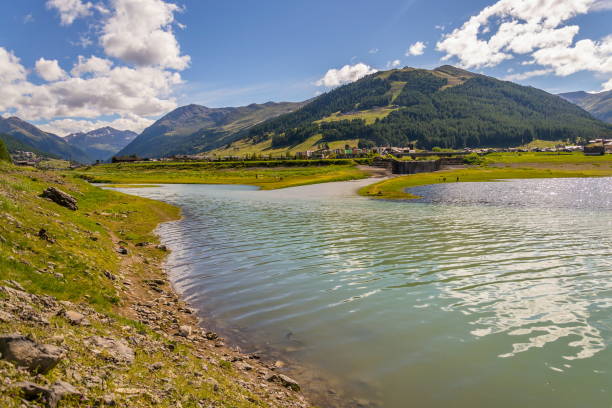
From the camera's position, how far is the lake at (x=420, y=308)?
1026 centimetres

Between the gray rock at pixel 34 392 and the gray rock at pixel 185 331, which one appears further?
the gray rock at pixel 185 331

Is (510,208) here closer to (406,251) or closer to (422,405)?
(406,251)

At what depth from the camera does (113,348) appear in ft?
30.9

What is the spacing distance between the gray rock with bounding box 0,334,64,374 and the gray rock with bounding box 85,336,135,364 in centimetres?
163

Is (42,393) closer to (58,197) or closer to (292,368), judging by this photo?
Answer: (292,368)

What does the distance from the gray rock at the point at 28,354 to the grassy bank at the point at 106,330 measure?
0.15m

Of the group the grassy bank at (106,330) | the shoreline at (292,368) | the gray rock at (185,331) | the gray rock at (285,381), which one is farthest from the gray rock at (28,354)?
the shoreline at (292,368)

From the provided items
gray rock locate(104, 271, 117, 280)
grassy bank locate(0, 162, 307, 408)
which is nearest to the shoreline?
grassy bank locate(0, 162, 307, 408)

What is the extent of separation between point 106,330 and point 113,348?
160cm

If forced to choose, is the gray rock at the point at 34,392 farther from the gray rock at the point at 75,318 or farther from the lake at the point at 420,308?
the lake at the point at 420,308

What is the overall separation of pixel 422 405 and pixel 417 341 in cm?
349

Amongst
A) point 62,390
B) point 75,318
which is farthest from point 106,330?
point 62,390

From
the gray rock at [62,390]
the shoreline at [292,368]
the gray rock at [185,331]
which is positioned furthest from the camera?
the gray rock at [185,331]

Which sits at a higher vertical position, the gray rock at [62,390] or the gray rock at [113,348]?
the gray rock at [62,390]
